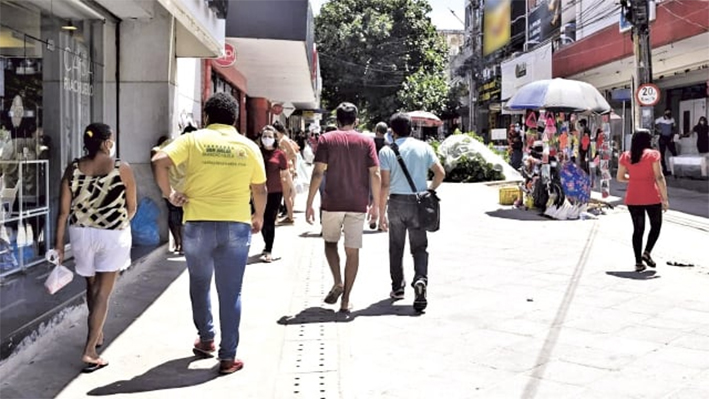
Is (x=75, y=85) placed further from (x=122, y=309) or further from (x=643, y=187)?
(x=643, y=187)

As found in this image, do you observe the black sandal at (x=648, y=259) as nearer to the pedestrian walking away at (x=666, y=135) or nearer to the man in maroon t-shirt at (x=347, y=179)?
the man in maroon t-shirt at (x=347, y=179)

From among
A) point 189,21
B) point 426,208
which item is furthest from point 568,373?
point 189,21

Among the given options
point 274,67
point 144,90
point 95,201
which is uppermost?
point 274,67

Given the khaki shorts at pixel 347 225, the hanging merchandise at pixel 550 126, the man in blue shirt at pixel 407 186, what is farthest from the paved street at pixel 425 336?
the hanging merchandise at pixel 550 126

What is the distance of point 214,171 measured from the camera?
4527 mm

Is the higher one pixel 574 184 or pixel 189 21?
pixel 189 21

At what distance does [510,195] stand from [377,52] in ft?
94.9

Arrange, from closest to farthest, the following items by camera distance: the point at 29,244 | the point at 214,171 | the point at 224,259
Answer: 1. the point at 214,171
2. the point at 224,259
3. the point at 29,244

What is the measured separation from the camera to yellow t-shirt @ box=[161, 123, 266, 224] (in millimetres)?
4508

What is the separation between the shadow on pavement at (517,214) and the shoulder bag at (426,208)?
23.4 feet

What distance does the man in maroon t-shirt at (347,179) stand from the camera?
605cm

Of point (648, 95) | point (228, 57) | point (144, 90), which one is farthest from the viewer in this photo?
point (648, 95)

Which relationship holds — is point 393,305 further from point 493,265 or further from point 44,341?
point 44,341

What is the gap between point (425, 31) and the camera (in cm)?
4397
